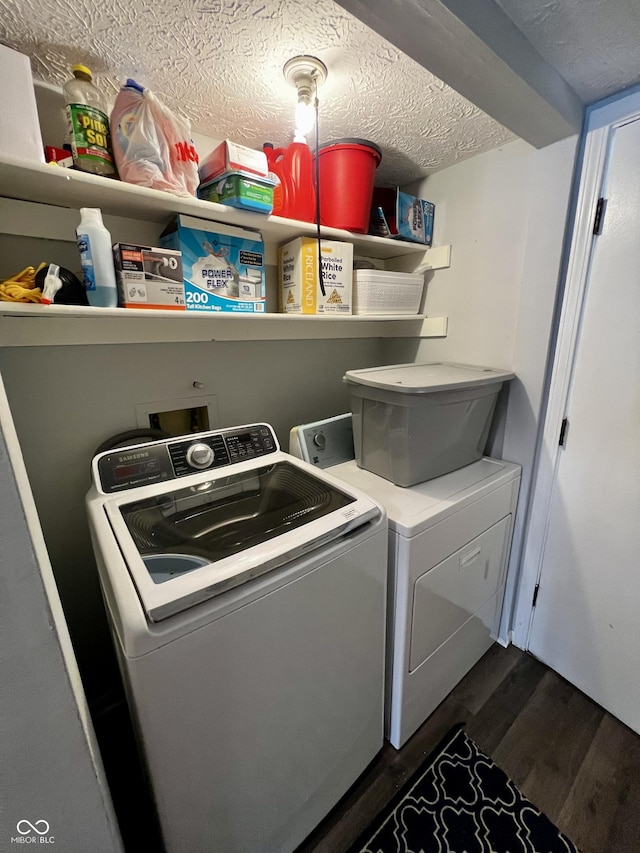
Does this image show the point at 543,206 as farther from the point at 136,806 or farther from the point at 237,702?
the point at 136,806

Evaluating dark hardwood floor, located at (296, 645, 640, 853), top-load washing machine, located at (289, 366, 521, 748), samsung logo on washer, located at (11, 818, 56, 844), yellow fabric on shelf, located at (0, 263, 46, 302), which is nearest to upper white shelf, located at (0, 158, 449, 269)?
yellow fabric on shelf, located at (0, 263, 46, 302)

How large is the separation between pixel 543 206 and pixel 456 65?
0.66m

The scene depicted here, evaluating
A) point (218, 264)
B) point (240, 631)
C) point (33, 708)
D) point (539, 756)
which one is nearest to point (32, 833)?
point (33, 708)

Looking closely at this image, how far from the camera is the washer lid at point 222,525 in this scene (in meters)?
0.69

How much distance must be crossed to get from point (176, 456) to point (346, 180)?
3.83 feet

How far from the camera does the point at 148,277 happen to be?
99cm

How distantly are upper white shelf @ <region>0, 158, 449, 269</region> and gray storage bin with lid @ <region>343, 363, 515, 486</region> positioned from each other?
0.58 meters

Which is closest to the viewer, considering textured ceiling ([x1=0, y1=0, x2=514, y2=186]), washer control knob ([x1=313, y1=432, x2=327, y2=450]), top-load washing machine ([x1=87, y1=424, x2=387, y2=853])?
top-load washing machine ([x1=87, y1=424, x2=387, y2=853])

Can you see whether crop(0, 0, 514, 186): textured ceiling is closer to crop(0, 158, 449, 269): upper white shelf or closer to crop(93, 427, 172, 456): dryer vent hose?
crop(0, 158, 449, 269): upper white shelf

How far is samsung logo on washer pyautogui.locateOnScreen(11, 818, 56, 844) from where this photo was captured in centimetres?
48

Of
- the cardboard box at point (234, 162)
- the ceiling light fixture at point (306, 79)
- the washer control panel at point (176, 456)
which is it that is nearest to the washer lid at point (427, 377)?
the washer control panel at point (176, 456)

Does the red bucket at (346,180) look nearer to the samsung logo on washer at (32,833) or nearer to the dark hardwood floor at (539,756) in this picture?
the samsung logo on washer at (32,833)

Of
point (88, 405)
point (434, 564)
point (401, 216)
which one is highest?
point (401, 216)

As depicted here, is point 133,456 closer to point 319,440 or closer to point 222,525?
point 222,525
